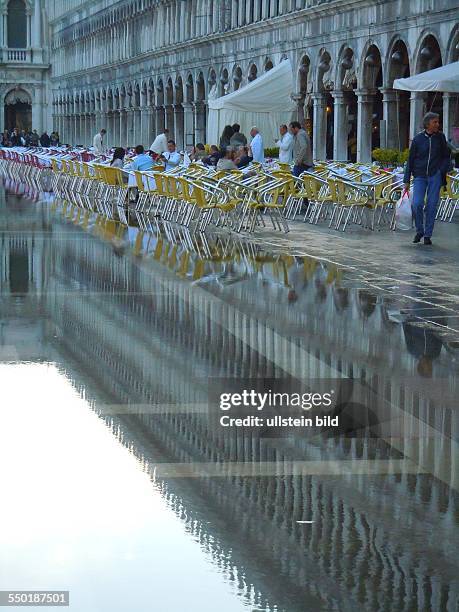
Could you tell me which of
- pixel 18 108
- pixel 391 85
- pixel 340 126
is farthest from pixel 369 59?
pixel 18 108

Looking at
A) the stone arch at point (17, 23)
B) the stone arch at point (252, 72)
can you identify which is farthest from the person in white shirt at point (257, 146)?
the stone arch at point (17, 23)

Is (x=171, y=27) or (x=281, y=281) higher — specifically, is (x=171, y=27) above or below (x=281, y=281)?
above

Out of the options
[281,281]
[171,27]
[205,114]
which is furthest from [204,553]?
[171,27]

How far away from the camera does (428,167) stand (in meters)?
16.5

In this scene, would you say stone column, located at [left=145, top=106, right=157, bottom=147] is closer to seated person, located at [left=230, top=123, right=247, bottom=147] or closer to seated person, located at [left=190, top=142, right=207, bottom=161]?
seated person, located at [left=190, top=142, right=207, bottom=161]

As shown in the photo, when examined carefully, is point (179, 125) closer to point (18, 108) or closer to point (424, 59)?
point (424, 59)

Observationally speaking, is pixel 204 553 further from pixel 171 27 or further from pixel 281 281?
pixel 171 27

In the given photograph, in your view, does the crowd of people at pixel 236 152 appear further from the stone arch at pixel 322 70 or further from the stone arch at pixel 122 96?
the stone arch at pixel 122 96

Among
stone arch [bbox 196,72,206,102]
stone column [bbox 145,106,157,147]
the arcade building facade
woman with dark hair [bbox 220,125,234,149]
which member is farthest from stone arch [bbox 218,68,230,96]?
woman with dark hair [bbox 220,125,234,149]

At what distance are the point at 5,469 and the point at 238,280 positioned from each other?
23.2 ft

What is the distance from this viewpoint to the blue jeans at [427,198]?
16.4 m

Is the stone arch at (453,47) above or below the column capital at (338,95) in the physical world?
above

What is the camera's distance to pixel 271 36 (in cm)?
4503

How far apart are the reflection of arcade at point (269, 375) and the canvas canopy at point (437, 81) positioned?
6727mm
